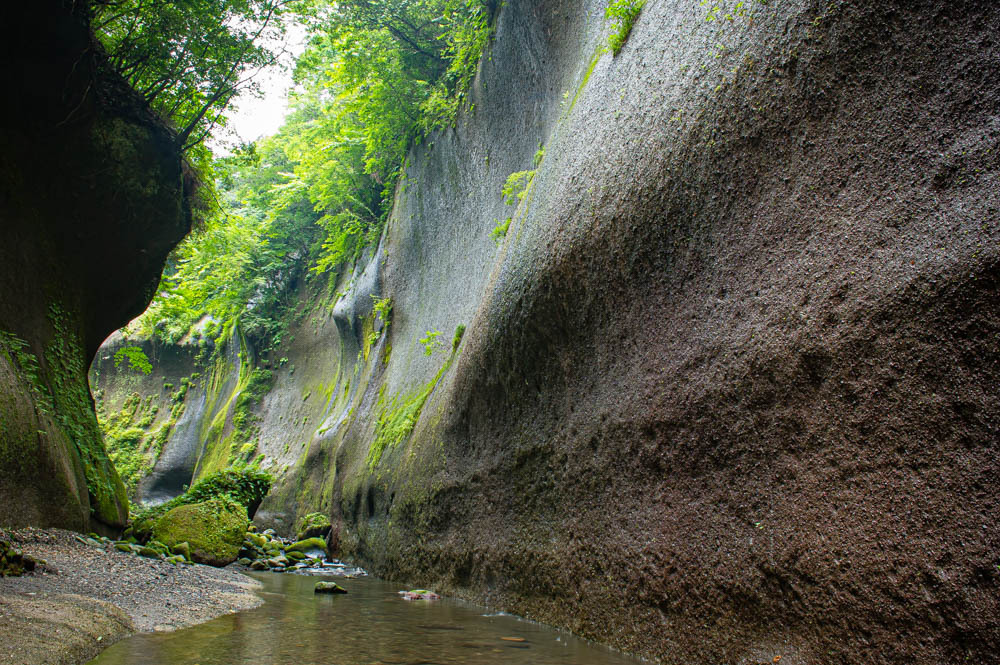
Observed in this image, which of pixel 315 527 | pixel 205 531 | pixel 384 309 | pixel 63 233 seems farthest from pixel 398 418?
pixel 63 233

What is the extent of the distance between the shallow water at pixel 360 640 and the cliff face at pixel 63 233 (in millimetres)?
3744

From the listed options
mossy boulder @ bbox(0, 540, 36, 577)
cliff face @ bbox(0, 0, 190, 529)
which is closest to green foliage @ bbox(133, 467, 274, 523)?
cliff face @ bbox(0, 0, 190, 529)

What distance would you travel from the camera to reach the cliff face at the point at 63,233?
6984mm

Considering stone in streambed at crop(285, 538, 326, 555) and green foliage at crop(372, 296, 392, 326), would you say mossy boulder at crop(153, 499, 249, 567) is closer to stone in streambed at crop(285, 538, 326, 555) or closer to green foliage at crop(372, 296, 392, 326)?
stone in streambed at crop(285, 538, 326, 555)

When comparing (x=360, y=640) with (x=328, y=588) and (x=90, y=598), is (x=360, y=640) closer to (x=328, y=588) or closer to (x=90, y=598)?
(x=90, y=598)

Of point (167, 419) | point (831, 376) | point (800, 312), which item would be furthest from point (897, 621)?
point (167, 419)

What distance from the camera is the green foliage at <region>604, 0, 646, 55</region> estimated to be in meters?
5.32

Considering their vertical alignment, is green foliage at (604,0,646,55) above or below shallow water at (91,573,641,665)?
above

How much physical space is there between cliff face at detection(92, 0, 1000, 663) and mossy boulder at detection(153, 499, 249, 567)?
14.0ft

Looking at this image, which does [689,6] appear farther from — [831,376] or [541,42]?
[541,42]

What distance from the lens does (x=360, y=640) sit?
12.7 feet

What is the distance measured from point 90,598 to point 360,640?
1805 millimetres

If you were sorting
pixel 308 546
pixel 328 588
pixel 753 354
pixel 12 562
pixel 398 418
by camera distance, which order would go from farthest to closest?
pixel 308 546 → pixel 398 418 → pixel 328 588 → pixel 12 562 → pixel 753 354

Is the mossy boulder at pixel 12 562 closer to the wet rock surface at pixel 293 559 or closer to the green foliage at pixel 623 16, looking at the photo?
the wet rock surface at pixel 293 559
